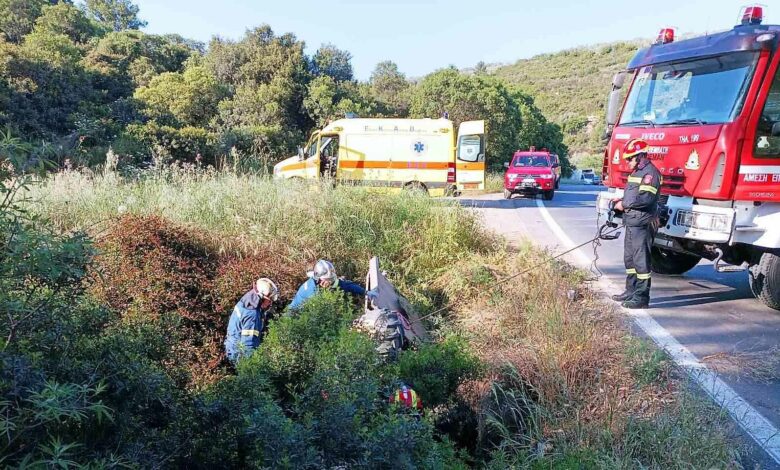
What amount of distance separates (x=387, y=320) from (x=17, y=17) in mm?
27625

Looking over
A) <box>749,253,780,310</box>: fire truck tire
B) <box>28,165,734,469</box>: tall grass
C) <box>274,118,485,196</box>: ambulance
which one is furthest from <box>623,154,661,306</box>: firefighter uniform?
<box>274,118,485,196</box>: ambulance

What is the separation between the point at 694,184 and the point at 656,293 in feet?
4.69

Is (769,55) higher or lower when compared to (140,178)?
higher

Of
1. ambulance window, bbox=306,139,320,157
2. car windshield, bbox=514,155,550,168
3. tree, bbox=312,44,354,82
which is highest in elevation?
tree, bbox=312,44,354,82

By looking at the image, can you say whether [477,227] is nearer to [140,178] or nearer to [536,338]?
[536,338]

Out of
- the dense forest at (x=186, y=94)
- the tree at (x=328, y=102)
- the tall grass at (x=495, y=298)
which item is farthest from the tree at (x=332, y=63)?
the tall grass at (x=495, y=298)

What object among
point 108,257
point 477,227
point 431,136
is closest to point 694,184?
point 477,227

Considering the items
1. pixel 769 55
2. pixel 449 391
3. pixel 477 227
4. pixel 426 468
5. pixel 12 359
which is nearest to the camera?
pixel 12 359

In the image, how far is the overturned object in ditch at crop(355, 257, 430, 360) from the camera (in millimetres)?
4332

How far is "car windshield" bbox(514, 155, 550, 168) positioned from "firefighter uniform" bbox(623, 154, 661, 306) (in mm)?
13877

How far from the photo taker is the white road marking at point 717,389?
10.7 ft

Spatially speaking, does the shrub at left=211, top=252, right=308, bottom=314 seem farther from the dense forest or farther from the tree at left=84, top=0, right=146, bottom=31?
the tree at left=84, top=0, right=146, bottom=31

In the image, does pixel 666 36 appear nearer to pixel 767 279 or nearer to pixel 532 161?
pixel 767 279

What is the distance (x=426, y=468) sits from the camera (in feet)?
7.89
